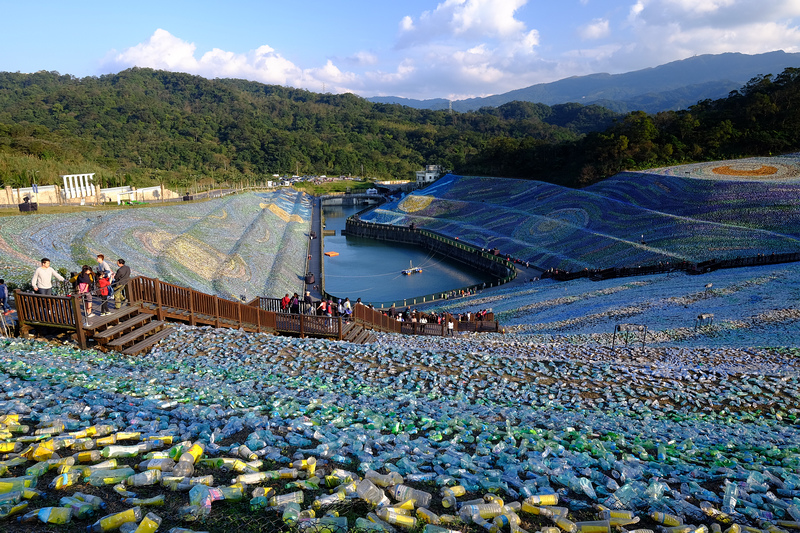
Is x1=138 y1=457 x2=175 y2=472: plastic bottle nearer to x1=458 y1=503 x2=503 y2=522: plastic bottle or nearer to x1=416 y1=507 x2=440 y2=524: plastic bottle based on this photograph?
x1=416 y1=507 x2=440 y2=524: plastic bottle

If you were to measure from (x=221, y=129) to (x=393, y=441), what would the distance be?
14503 cm

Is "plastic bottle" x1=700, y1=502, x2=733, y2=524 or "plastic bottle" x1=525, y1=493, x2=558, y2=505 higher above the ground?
"plastic bottle" x1=525, y1=493, x2=558, y2=505

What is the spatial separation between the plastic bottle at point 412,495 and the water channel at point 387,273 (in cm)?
3009

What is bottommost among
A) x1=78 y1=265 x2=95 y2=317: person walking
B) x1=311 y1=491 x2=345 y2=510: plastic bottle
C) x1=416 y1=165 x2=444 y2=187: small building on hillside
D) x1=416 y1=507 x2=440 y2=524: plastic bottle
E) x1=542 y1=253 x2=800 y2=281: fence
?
x1=542 y1=253 x2=800 y2=281: fence

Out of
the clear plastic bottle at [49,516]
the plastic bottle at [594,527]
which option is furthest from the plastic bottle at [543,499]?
the clear plastic bottle at [49,516]

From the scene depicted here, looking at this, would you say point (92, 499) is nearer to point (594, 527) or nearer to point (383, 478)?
point (383, 478)

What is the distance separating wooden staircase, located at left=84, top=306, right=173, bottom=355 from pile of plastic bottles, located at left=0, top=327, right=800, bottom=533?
45cm

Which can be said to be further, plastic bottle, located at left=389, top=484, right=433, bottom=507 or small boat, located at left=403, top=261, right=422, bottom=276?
small boat, located at left=403, top=261, right=422, bottom=276

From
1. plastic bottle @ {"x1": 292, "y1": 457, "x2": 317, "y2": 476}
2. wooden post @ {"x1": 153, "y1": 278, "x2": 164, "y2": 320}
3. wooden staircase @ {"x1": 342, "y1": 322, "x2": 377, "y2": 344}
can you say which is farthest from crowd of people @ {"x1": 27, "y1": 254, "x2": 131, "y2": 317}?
plastic bottle @ {"x1": 292, "y1": 457, "x2": 317, "y2": 476}

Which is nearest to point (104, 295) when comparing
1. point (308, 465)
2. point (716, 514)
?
point (308, 465)

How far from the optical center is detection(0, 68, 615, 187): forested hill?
92.8m

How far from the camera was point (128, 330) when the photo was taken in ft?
33.7

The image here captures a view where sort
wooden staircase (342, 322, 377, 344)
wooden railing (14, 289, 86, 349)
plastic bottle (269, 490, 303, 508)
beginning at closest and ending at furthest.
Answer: plastic bottle (269, 490, 303, 508) → wooden railing (14, 289, 86, 349) → wooden staircase (342, 322, 377, 344)

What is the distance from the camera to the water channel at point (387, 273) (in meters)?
38.9
